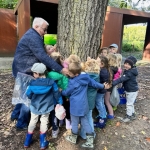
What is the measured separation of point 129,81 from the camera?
11.5ft

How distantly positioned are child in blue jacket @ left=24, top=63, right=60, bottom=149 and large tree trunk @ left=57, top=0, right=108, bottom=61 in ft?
3.02

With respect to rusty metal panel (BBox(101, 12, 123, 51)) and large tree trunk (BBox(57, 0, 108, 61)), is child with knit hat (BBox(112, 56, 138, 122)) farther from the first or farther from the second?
rusty metal panel (BBox(101, 12, 123, 51))

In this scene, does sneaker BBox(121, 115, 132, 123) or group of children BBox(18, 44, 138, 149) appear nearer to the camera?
group of children BBox(18, 44, 138, 149)

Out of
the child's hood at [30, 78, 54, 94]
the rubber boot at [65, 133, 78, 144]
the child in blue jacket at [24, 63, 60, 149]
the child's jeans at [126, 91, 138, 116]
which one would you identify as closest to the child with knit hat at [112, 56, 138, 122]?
the child's jeans at [126, 91, 138, 116]

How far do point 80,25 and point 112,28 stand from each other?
6.41 m

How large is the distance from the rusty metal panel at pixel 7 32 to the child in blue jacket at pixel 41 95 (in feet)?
23.7

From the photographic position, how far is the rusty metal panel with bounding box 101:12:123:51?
9055 mm

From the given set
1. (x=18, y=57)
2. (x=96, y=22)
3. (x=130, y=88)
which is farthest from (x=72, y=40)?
(x=130, y=88)

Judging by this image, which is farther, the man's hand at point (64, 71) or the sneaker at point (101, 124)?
the sneaker at point (101, 124)

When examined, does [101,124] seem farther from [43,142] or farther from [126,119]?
[43,142]

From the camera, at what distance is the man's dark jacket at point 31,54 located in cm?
255

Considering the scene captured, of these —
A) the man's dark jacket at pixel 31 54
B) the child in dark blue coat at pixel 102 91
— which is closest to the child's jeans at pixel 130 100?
the child in dark blue coat at pixel 102 91

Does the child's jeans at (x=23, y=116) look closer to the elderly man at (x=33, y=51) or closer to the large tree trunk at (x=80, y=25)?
the elderly man at (x=33, y=51)

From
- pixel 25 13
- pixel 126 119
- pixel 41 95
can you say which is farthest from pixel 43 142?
pixel 25 13
